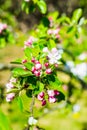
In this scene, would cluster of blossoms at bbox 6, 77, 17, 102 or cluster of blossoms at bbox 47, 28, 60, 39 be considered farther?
cluster of blossoms at bbox 47, 28, 60, 39

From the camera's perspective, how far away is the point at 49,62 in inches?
76.9

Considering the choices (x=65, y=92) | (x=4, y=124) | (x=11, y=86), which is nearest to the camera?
(x=4, y=124)

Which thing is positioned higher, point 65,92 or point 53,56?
point 65,92

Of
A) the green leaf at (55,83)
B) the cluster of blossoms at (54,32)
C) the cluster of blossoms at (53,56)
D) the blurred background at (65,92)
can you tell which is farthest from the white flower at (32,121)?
the cluster of blossoms at (54,32)

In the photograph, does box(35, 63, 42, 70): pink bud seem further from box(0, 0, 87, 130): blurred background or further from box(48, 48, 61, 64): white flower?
box(0, 0, 87, 130): blurred background

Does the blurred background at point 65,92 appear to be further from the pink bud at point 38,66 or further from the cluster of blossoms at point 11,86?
the pink bud at point 38,66

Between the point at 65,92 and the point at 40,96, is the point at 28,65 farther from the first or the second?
the point at 65,92

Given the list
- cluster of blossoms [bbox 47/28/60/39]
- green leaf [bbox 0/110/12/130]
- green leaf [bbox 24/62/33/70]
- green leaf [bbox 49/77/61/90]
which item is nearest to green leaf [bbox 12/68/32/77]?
green leaf [bbox 24/62/33/70]

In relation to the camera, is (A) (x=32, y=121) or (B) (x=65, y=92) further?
Result: (B) (x=65, y=92)

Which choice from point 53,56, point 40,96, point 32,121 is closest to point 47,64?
point 53,56

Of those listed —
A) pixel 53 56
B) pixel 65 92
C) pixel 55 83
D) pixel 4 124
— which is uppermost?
pixel 65 92

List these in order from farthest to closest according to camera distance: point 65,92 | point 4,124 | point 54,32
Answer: point 65,92 → point 54,32 → point 4,124

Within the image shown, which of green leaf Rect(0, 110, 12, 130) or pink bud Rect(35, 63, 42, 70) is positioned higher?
pink bud Rect(35, 63, 42, 70)

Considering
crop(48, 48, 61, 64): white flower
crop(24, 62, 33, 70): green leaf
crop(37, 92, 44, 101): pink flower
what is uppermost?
crop(48, 48, 61, 64): white flower
